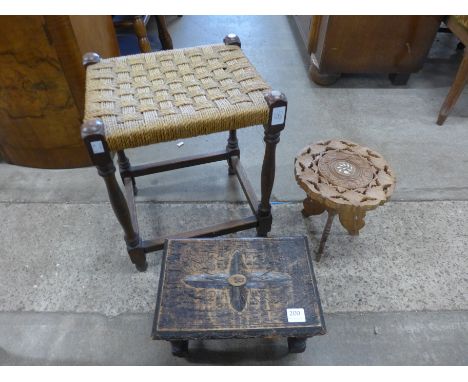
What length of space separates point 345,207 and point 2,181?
143cm

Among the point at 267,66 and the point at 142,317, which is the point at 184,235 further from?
the point at 267,66

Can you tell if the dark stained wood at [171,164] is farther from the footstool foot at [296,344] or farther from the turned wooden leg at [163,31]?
the turned wooden leg at [163,31]

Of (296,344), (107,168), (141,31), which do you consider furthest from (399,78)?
(107,168)

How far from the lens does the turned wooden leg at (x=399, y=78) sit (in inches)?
77.2

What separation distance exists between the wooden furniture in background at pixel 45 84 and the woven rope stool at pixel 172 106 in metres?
0.22

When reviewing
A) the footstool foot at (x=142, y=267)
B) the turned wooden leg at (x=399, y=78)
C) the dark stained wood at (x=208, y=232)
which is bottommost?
the footstool foot at (x=142, y=267)

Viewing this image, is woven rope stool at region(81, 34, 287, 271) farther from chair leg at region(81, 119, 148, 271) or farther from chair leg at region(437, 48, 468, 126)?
chair leg at region(437, 48, 468, 126)

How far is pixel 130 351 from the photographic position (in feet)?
3.22

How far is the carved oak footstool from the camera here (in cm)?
78

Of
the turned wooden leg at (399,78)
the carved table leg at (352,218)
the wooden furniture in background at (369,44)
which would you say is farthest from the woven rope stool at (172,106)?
the turned wooden leg at (399,78)

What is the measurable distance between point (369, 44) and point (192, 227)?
1.36 metres

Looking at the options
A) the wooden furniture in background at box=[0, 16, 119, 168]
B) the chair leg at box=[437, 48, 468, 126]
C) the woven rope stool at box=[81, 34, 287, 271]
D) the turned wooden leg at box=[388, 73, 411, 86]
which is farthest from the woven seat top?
the turned wooden leg at box=[388, 73, 411, 86]

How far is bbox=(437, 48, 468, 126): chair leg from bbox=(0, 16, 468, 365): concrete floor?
0.06m

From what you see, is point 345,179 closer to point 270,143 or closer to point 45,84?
point 270,143
